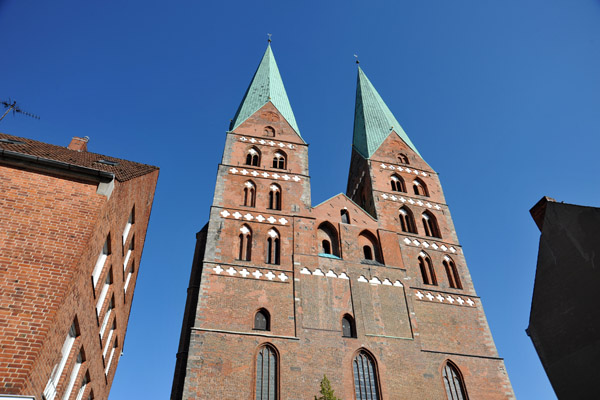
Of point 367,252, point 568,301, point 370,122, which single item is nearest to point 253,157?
point 367,252

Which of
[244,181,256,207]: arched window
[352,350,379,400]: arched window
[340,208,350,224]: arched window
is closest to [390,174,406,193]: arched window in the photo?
[340,208,350,224]: arched window

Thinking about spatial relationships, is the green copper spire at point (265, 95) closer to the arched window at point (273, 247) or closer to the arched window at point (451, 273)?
the arched window at point (273, 247)

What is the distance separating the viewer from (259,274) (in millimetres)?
20172

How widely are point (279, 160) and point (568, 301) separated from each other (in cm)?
1814

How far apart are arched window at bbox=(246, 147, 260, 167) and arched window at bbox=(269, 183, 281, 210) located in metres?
2.30

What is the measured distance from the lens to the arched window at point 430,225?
1001 inches

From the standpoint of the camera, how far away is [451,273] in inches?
923

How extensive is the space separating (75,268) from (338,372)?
12.1 m

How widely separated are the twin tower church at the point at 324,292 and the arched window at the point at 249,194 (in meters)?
0.06

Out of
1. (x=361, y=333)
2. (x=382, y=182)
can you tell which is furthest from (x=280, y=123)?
(x=361, y=333)

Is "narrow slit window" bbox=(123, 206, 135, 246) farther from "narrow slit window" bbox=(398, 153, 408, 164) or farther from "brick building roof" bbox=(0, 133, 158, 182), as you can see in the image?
"narrow slit window" bbox=(398, 153, 408, 164)

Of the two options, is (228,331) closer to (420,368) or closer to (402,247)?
(420,368)

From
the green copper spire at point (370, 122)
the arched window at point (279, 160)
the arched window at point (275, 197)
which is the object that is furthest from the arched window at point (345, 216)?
the green copper spire at point (370, 122)

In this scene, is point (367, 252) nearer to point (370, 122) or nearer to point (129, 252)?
point (129, 252)
